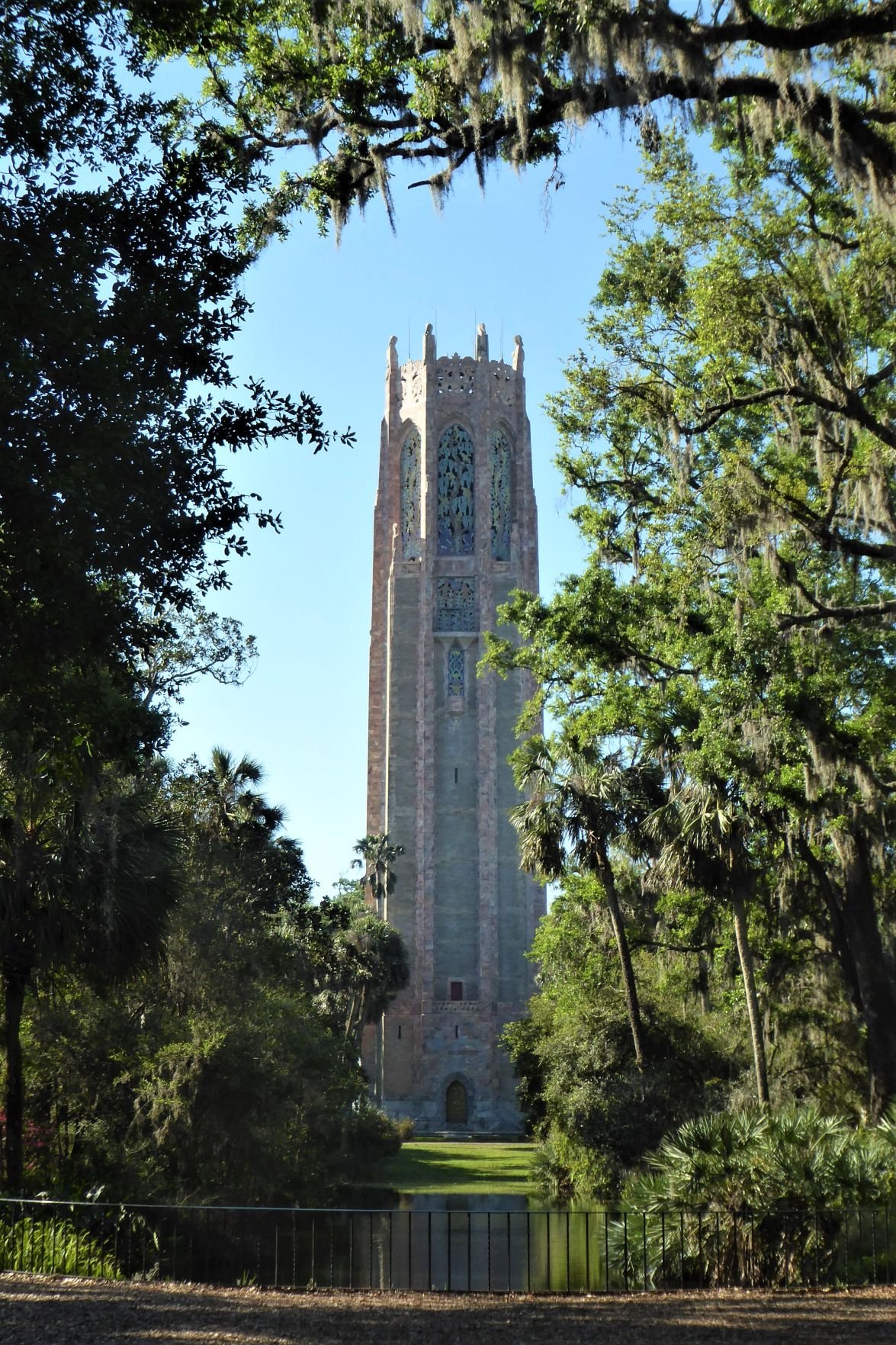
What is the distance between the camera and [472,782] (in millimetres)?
72188

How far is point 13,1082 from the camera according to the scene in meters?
17.3

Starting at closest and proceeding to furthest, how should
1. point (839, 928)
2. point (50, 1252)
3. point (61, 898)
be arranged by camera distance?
point (50, 1252) < point (61, 898) < point (839, 928)

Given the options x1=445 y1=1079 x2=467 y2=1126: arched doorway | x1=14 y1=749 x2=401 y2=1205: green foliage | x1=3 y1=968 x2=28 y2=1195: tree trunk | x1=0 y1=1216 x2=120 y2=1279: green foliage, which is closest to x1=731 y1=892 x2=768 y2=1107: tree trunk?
x1=14 y1=749 x2=401 y2=1205: green foliage

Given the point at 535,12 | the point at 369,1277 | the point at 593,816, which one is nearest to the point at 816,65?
the point at 535,12

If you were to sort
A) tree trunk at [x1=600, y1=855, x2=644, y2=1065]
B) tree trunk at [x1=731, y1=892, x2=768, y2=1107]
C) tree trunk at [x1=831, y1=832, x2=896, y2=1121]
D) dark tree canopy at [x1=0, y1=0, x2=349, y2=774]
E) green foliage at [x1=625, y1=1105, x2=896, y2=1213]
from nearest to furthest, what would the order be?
dark tree canopy at [x1=0, y1=0, x2=349, y2=774], green foliage at [x1=625, y1=1105, x2=896, y2=1213], tree trunk at [x1=831, y1=832, x2=896, y2=1121], tree trunk at [x1=731, y1=892, x2=768, y2=1107], tree trunk at [x1=600, y1=855, x2=644, y2=1065]

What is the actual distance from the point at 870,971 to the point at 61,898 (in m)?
11.2

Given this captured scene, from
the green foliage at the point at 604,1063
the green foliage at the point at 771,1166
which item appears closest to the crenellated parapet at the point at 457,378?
the green foliage at the point at 604,1063

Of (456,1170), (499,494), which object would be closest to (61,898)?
(456,1170)

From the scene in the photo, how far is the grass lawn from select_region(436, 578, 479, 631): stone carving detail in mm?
27266

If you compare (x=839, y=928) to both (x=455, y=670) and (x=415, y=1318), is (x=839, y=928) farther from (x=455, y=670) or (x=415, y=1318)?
(x=455, y=670)

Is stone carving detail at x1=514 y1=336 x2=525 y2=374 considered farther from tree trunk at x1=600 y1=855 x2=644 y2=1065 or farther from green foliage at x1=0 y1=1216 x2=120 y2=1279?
green foliage at x1=0 y1=1216 x2=120 y2=1279

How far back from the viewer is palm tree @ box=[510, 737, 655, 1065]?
28.5 m

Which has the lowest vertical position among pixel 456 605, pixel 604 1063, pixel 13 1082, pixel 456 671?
pixel 13 1082

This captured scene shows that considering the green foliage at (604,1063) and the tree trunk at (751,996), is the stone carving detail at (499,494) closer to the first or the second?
the green foliage at (604,1063)
